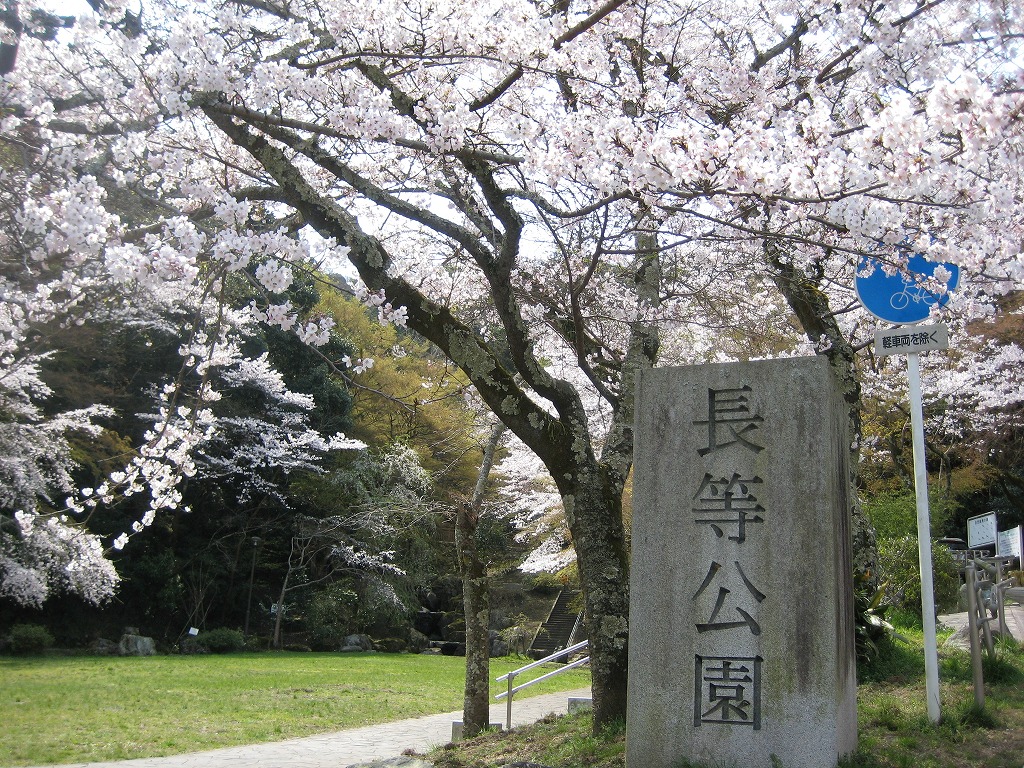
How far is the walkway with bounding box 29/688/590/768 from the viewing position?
6051 millimetres

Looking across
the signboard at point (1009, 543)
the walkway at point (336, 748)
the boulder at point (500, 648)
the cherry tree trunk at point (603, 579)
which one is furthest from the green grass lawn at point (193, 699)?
the signboard at point (1009, 543)

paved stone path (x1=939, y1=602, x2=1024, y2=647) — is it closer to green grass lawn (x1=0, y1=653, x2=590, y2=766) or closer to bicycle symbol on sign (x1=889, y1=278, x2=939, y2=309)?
bicycle symbol on sign (x1=889, y1=278, x2=939, y2=309)

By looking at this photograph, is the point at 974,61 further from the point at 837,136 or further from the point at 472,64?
the point at 472,64

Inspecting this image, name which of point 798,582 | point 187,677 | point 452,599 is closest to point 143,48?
point 798,582

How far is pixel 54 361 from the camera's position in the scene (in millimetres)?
14945

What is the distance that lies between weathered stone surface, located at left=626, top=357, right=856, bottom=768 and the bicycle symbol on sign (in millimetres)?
1351

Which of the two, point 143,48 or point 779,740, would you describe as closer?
point 779,740

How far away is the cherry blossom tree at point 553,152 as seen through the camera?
390 centimetres

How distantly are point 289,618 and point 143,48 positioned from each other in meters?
15.8

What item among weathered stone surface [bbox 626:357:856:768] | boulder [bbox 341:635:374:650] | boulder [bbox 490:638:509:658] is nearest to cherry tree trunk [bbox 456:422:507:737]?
weathered stone surface [bbox 626:357:856:768]

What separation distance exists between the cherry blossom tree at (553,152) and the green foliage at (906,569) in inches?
125

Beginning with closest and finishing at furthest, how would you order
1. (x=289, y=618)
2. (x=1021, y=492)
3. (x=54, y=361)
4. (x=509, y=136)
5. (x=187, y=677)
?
(x=509, y=136), (x=187, y=677), (x=54, y=361), (x=1021, y=492), (x=289, y=618)

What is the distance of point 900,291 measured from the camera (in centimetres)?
482

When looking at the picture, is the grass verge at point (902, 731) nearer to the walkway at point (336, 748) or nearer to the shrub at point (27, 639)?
the walkway at point (336, 748)
